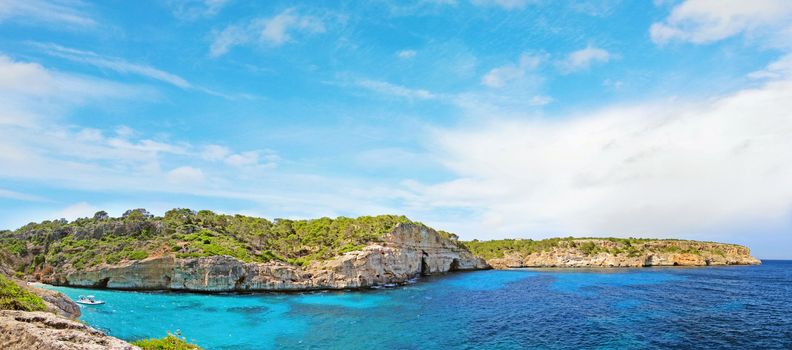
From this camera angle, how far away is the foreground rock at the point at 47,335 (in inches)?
415

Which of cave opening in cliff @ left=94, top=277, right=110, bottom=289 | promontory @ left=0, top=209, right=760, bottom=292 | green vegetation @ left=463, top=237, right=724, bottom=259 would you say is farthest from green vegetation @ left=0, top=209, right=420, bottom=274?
green vegetation @ left=463, top=237, right=724, bottom=259

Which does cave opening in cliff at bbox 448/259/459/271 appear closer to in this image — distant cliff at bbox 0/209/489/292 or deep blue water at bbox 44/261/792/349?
distant cliff at bbox 0/209/489/292

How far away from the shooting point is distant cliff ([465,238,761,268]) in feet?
418

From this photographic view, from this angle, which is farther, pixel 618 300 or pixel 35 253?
pixel 35 253

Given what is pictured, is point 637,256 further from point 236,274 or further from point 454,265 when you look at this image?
point 236,274

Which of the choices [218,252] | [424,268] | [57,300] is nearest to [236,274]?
[218,252]

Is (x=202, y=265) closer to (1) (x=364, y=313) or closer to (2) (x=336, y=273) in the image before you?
(2) (x=336, y=273)

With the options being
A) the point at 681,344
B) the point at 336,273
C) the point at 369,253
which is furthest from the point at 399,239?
the point at 681,344

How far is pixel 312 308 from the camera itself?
49.7 meters

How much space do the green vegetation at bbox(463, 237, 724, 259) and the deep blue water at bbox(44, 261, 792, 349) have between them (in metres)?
66.2

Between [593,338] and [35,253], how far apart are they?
95557mm

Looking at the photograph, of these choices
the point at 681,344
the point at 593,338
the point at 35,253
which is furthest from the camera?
the point at 35,253

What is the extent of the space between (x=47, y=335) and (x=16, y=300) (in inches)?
303

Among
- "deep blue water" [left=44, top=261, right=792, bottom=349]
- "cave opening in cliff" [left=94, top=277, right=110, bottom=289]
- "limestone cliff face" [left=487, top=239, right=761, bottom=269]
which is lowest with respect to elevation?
"deep blue water" [left=44, top=261, right=792, bottom=349]
